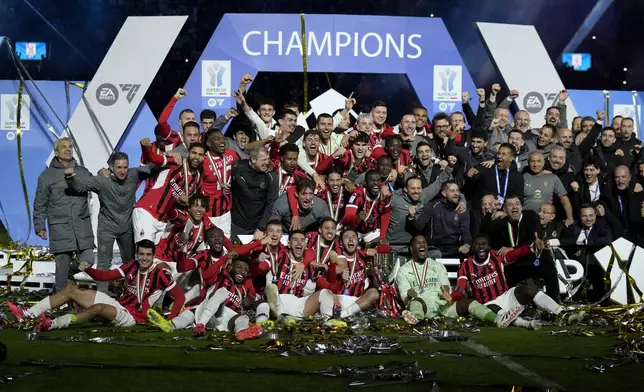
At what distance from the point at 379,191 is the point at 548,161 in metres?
2.16

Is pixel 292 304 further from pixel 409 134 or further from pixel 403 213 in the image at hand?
pixel 409 134

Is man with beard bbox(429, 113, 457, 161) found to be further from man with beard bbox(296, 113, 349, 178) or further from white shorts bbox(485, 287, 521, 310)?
white shorts bbox(485, 287, 521, 310)

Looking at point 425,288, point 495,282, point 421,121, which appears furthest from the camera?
point 421,121

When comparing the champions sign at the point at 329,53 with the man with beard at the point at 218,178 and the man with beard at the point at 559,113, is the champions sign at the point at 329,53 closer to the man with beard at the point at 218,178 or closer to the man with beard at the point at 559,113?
the man with beard at the point at 559,113

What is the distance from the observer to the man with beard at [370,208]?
393 inches

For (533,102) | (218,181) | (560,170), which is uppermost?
(533,102)

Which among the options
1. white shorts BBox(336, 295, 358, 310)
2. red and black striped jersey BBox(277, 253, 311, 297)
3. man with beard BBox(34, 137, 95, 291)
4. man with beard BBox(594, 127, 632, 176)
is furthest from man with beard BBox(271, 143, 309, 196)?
man with beard BBox(594, 127, 632, 176)

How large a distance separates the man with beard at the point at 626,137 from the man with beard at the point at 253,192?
170 inches

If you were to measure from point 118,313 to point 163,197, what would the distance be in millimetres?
1648

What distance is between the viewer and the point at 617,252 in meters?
9.98

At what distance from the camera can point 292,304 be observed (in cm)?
899

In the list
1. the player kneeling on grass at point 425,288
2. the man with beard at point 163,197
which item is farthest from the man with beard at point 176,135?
the player kneeling on grass at point 425,288

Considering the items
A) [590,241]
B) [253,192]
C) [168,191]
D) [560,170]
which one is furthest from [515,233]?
[168,191]

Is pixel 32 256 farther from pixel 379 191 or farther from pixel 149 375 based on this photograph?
pixel 149 375
